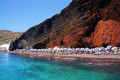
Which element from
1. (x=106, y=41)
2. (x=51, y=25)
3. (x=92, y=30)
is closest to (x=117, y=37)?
(x=106, y=41)

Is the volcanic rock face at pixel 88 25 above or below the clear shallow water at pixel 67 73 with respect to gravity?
above

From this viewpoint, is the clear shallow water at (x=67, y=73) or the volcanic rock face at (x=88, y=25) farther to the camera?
the volcanic rock face at (x=88, y=25)

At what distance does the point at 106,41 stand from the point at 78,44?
9294mm

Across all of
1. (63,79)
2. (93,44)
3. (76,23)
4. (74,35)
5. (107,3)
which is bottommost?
(63,79)

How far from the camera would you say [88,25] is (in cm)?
3769

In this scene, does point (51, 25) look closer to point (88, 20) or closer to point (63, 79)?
point (88, 20)

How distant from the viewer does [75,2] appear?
47.4 metres

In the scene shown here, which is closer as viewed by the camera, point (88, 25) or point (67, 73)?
point (67, 73)

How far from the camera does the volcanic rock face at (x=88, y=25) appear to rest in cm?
3148

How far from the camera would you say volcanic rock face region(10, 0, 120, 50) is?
31484 millimetres

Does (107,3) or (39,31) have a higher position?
(107,3)

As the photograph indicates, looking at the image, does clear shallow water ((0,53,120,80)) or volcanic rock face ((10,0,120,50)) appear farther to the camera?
volcanic rock face ((10,0,120,50))

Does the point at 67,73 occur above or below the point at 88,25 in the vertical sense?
below

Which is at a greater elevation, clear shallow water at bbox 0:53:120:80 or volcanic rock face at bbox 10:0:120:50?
volcanic rock face at bbox 10:0:120:50
